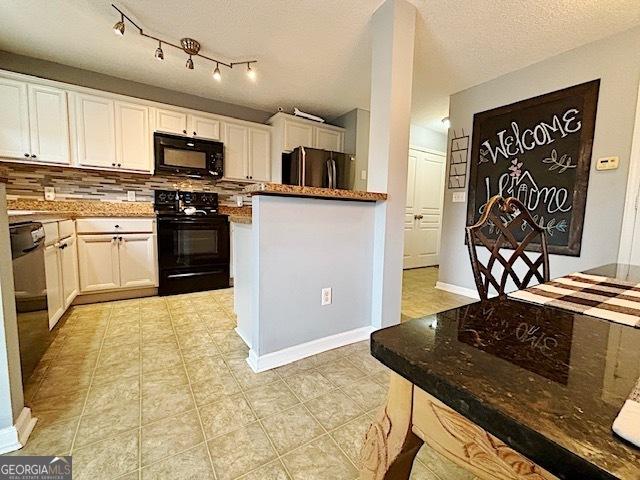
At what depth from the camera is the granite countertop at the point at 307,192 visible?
1512 millimetres

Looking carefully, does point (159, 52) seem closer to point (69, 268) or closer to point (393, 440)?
point (69, 268)

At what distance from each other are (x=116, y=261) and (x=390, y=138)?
278 centimetres

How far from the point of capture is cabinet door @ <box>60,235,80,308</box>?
7.36 ft

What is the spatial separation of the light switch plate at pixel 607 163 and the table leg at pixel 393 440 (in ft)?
9.60

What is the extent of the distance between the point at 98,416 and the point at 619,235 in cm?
359

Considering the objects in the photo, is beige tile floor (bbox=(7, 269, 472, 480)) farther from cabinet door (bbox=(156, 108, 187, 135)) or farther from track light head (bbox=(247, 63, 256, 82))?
track light head (bbox=(247, 63, 256, 82))

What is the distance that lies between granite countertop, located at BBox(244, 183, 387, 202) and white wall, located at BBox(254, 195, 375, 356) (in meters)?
0.05

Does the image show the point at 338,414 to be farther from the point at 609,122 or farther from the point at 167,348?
the point at 609,122

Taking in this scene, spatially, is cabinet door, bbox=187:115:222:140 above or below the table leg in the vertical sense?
above

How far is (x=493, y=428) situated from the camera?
31cm

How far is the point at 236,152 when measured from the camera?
11.7ft

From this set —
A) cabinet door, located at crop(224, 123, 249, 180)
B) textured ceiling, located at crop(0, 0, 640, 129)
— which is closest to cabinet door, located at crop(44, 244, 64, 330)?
textured ceiling, located at crop(0, 0, 640, 129)

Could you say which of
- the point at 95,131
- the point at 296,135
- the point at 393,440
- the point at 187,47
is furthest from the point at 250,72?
the point at 393,440

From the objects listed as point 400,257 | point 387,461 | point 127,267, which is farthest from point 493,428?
point 127,267
